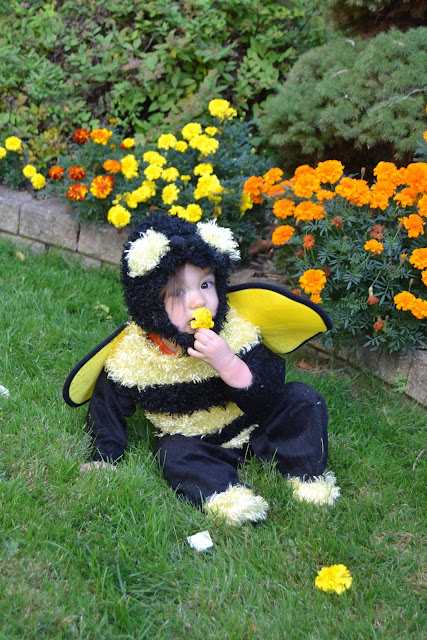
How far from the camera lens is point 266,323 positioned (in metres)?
2.69

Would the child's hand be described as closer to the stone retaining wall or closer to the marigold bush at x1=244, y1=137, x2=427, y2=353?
the marigold bush at x1=244, y1=137, x2=427, y2=353

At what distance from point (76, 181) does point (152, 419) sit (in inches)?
86.2

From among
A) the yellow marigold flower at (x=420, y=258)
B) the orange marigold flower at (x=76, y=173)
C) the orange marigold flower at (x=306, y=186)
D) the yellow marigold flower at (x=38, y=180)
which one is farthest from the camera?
the yellow marigold flower at (x=38, y=180)

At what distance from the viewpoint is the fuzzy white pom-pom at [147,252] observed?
2393 millimetres

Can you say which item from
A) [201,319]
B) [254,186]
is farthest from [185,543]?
[254,186]

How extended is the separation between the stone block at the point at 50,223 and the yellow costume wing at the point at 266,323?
1.96 meters

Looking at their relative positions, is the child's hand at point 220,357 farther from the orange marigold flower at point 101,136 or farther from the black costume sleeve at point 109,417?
the orange marigold flower at point 101,136

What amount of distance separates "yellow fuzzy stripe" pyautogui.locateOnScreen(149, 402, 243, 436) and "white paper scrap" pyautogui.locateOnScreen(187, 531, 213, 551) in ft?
1.38

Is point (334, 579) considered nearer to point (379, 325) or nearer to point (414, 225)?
point (379, 325)

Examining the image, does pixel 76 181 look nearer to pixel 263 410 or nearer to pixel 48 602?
pixel 263 410

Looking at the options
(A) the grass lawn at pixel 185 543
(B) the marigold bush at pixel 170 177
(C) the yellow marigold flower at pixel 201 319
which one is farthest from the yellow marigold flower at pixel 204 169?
(C) the yellow marigold flower at pixel 201 319

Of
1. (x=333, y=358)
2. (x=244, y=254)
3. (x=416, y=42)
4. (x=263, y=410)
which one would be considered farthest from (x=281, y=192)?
(x=263, y=410)

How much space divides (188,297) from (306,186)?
114 centimetres

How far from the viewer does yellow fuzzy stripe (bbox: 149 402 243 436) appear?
2.66 metres
